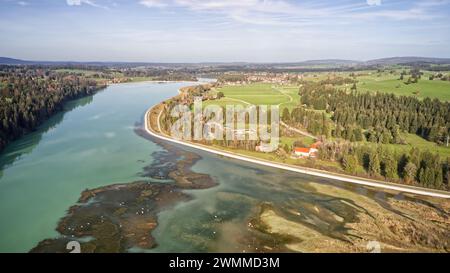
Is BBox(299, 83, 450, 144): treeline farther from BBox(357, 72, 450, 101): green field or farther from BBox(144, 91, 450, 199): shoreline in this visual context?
BBox(144, 91, 450, 199): shoreline

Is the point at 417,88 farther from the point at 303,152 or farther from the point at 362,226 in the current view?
the point at 362,226

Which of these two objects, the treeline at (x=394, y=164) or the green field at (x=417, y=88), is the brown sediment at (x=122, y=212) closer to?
the treeline at (x=394, y=164)

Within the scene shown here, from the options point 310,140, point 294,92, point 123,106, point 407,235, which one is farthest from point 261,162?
point 294,92

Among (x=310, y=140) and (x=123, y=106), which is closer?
(x=310, y=140)

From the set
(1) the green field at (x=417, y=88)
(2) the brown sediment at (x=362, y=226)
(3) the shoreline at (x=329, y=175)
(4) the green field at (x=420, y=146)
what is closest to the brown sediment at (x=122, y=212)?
(3) the shoreline at (x=329, y=175)

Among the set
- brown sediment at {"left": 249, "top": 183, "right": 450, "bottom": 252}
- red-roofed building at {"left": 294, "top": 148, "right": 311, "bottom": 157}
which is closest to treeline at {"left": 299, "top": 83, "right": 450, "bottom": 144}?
red-roofed building at {"left": 294, "top": 148, "right": 311, "bottom": 157}

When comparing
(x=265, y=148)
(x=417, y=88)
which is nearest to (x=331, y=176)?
(x=265, y=148)

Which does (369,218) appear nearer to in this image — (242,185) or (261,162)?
(242,185)
